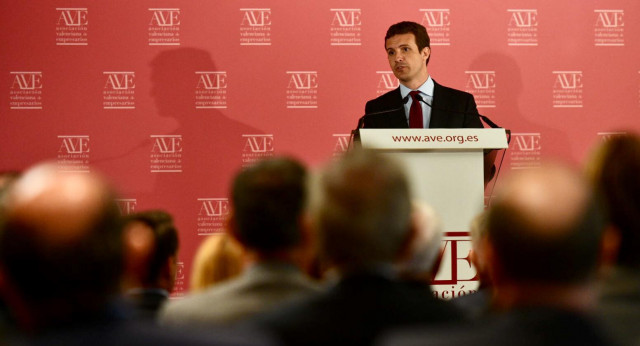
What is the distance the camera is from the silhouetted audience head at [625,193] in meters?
1.52

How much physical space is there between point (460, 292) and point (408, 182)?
1.82 m

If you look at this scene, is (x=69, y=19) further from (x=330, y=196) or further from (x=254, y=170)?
(x=330, y=196)

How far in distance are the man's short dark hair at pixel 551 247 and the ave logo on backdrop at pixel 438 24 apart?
4.53m

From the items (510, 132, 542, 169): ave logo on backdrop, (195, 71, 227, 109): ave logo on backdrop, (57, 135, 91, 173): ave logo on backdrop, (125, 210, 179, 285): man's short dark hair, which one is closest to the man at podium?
(510, 132, 542, 169): ave logo on backdrop

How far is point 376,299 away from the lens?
130 cm

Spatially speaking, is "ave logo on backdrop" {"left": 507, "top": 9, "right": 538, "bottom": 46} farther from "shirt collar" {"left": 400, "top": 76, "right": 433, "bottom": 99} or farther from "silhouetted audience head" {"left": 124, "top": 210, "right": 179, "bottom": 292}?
"silhouetted audience head" {"left": 124, "top": 210, "right": 179, "bottom": 292}

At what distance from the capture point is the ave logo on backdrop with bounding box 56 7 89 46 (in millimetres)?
5363

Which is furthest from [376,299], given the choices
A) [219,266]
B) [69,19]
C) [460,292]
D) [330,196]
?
[69,19]

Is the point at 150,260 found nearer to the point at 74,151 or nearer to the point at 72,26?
the point at 74,151

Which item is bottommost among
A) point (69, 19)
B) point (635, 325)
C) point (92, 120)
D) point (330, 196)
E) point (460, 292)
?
point (460, 292)

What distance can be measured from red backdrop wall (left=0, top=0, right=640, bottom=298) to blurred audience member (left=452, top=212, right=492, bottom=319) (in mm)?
3081

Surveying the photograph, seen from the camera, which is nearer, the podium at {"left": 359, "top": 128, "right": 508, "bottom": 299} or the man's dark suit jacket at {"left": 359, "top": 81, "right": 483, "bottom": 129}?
the podium at {"left": 359, "top": 128, "right": 508, "bottom": 299}

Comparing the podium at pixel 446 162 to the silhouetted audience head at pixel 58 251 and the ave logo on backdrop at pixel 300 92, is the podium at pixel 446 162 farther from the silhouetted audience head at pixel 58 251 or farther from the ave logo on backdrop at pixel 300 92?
the silhouetted audience head at pixel 58 251

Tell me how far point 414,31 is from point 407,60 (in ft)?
0.77
